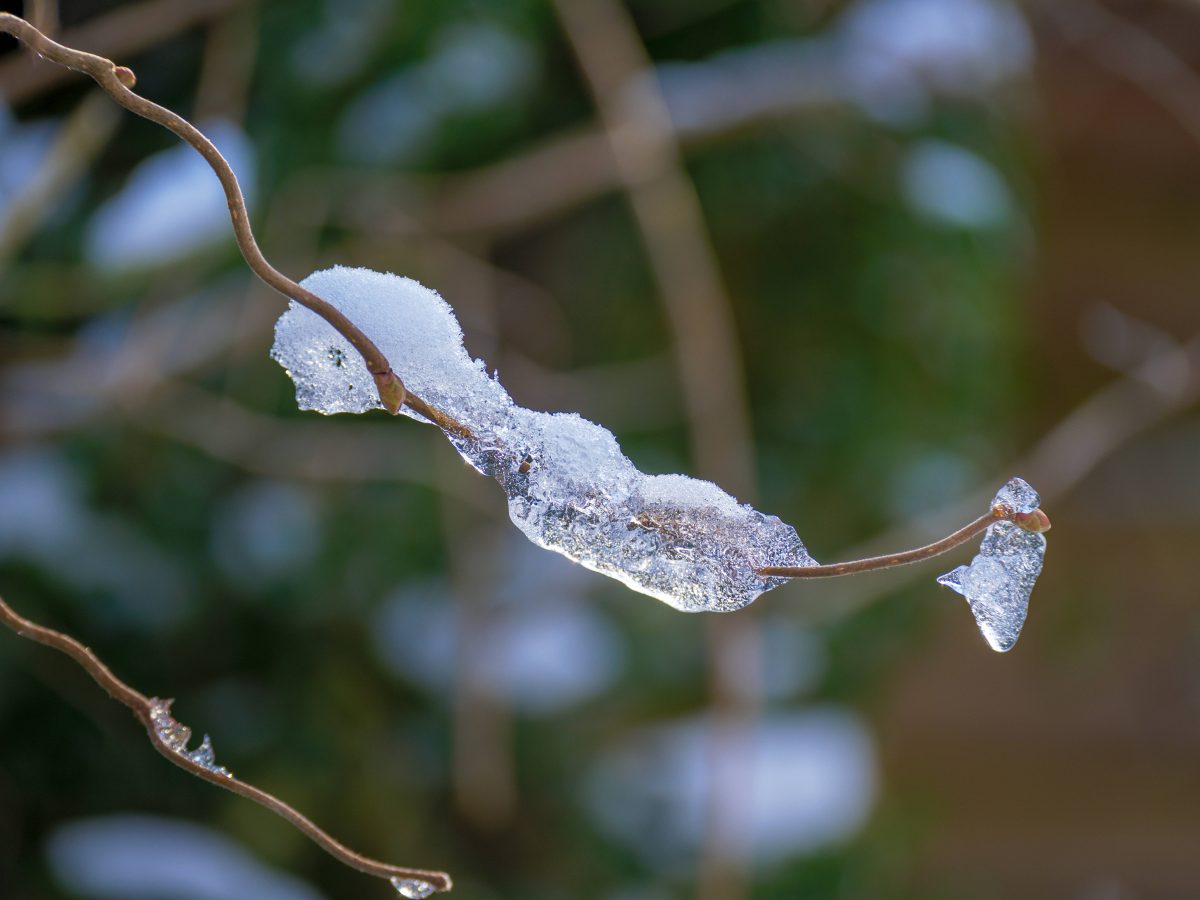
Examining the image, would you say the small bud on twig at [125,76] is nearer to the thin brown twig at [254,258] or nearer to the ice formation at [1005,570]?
the thin brown twig at [254,258]

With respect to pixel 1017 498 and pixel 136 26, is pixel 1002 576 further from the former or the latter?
pixel 136 26

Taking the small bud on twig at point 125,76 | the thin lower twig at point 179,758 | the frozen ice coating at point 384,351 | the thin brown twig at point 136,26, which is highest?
the thin brown twig at point 136,26

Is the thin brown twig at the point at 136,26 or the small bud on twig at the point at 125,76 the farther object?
the thin brown twig at the point at 136,26

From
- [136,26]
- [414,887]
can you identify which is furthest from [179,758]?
[136,26]

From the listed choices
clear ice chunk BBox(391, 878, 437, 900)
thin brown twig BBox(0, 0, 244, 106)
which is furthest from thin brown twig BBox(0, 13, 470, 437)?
thin brown twig BBox(0, 0, 244, 106)

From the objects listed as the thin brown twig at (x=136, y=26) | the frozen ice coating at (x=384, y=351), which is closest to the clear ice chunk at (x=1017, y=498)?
the frozen ice coating at (x=384, y=351)

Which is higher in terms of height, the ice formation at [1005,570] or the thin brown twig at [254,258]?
the thin brown twig at [254,258]

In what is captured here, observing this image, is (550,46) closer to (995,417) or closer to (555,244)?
(555,244)
